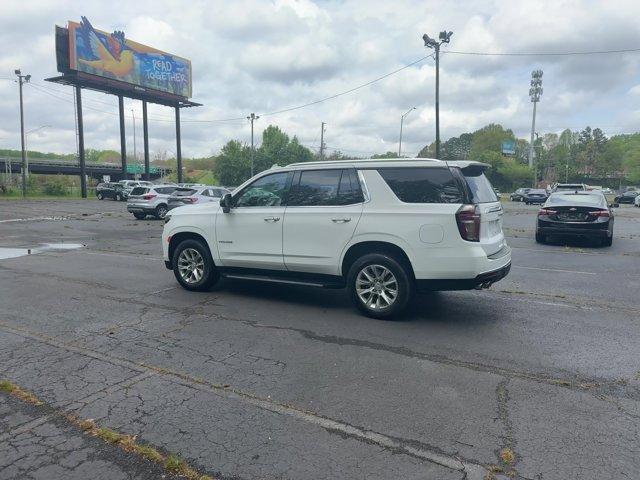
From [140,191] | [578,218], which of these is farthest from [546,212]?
[140,191]

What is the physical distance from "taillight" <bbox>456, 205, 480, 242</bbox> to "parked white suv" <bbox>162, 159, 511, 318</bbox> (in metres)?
0.01

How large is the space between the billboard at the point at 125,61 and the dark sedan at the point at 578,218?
146 feet

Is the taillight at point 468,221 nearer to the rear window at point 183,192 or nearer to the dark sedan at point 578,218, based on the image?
the dark sedan at point 578,218

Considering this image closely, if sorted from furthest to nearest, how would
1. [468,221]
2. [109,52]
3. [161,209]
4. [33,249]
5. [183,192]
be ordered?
[109,52], [161,209], [183,192], [33,249], [468,221]

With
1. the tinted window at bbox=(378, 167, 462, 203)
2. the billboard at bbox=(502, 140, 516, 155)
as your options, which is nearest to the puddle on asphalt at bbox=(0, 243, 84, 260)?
the tinted window at bbox=(378, 167, 462, 203)

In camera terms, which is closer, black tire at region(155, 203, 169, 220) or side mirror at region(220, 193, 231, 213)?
side mirror at region(220, 193, 231, 213)

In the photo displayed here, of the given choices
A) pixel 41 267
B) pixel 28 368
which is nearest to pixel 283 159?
pixel 41 267

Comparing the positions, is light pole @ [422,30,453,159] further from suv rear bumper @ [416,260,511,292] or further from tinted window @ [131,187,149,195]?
suv rear bumper @ [416,260,511,292]

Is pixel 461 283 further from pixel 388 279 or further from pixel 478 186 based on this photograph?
pixel 478 186

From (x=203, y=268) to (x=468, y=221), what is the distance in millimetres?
3972

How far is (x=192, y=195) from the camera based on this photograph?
22.2 meters

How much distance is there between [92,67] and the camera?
46781 millimetres

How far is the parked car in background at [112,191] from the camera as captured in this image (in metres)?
45.2

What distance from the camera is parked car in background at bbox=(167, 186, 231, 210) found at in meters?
21.7
